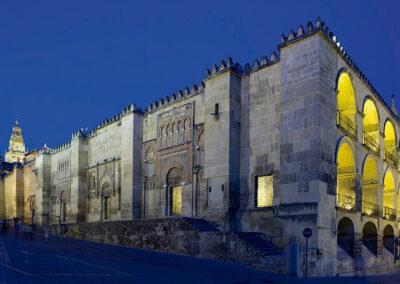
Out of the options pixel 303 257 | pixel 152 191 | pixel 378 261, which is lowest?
pixel 378 261

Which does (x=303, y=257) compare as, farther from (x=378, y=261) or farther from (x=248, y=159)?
(x=378, y=261)

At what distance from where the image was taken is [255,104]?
19.4m

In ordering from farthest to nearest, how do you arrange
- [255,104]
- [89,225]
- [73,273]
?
[89,225] < [255,104] < [73,273]

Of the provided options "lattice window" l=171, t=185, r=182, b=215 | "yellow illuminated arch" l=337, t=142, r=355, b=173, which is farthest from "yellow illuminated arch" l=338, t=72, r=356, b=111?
"lattice window" l=171, t=185, r=182, b=215

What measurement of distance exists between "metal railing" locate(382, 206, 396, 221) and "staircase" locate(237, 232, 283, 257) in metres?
8.94

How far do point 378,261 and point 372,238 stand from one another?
1.19 metres

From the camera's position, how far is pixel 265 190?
18656mm

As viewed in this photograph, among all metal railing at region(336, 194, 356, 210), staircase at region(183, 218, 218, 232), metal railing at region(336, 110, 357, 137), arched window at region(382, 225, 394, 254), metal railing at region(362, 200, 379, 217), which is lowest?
arched window at region(382, 225, 394, 254)

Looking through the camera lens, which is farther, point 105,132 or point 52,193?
point 52,193

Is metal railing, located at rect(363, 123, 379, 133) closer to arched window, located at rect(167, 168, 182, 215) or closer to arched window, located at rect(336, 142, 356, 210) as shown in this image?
arched window, located at rect(336, 142, 356, 210)

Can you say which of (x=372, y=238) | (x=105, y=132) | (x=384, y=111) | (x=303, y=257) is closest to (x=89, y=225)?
(x=105, y=132)

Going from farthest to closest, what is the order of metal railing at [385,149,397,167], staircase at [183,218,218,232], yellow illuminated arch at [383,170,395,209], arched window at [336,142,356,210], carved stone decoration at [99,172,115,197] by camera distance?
1. carved stone decoration at [99,172,115,197]
2. yellow illuminated arch at [383,170,395,209]
3. metal railing at [385,149,397,167]
4. arched window at [336,142,356,210]
5. staircase at [183,218,218,232]

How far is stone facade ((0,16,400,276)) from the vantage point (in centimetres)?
1566

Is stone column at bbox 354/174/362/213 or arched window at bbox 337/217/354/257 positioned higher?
stone column at bbox 354/174/362/213
